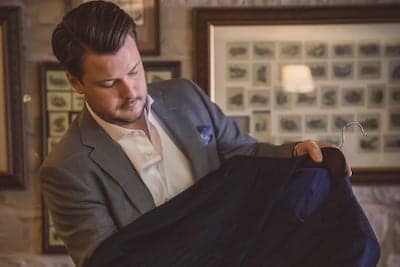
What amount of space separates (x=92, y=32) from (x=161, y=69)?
2.69 ft

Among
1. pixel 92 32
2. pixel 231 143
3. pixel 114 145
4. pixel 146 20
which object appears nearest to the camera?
pixel 92 32

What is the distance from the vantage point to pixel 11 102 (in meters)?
1.97

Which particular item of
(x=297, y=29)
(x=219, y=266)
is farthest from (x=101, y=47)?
(x=297, y=29)

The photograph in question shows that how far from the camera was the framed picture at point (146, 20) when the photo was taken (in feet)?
6.35

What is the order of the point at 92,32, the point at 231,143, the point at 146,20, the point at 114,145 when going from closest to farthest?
the point at 92,32, the point at 114,145, the point at 231,143, the point at 146,20

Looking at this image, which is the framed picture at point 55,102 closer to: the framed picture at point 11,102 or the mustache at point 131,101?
the framed picture at point 11,102

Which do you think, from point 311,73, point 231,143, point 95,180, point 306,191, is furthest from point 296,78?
point 95,180

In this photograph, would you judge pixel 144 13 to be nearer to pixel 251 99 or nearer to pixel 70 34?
pixel 251 99

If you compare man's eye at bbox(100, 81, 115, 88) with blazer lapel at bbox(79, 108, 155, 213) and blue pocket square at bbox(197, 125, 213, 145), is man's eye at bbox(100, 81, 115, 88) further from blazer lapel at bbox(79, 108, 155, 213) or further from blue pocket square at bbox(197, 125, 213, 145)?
blue pocket square at bbox(197, 125, 213, 145)

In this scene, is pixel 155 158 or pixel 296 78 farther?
pixel 296 78

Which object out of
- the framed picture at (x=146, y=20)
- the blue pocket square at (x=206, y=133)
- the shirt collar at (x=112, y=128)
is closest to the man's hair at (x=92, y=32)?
the shirt collar at (x=112, y=128)

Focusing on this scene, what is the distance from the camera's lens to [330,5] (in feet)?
6.36

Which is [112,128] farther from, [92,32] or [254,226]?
[254,226]

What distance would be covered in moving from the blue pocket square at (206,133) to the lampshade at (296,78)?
0.68 meters
